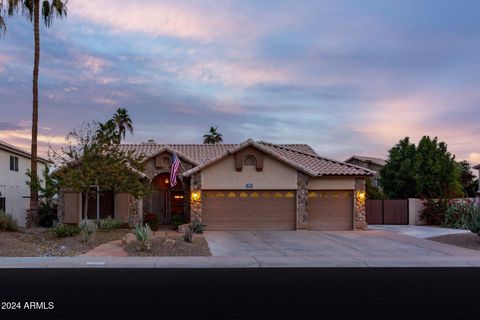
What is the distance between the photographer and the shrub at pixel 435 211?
1205 inches

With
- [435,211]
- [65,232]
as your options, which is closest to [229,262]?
[65,232]

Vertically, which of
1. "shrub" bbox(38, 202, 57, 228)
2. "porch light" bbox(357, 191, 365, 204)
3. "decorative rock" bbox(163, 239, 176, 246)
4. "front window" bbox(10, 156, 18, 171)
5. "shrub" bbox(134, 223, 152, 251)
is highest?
"front window" bbox(10, 156, 18, 171)

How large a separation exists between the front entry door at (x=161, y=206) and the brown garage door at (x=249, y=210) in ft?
18.4

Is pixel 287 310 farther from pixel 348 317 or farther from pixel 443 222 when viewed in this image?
pixel 443 222

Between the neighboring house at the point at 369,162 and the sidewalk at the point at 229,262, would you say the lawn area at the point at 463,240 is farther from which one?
the neighboring house at the point at 369,162

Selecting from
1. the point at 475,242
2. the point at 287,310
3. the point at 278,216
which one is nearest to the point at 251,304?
the point at 287,310

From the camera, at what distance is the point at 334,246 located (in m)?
19.8

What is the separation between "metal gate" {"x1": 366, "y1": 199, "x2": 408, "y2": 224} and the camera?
31844mm

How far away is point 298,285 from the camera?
11414mm

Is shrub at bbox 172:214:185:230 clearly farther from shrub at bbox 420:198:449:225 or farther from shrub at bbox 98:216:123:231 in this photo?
shrub at bbox 420:198:449:225

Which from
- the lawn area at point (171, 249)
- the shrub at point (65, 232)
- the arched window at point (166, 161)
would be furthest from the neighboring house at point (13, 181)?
the lawn area at point (171, 249)

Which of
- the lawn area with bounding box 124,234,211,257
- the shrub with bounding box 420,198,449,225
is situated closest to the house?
the shrub with bounding box 420,198,449,225

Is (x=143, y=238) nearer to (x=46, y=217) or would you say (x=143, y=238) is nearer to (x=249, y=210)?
(x=249, y=210)

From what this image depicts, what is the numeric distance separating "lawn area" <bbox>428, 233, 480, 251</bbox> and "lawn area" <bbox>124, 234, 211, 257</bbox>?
1038cm
